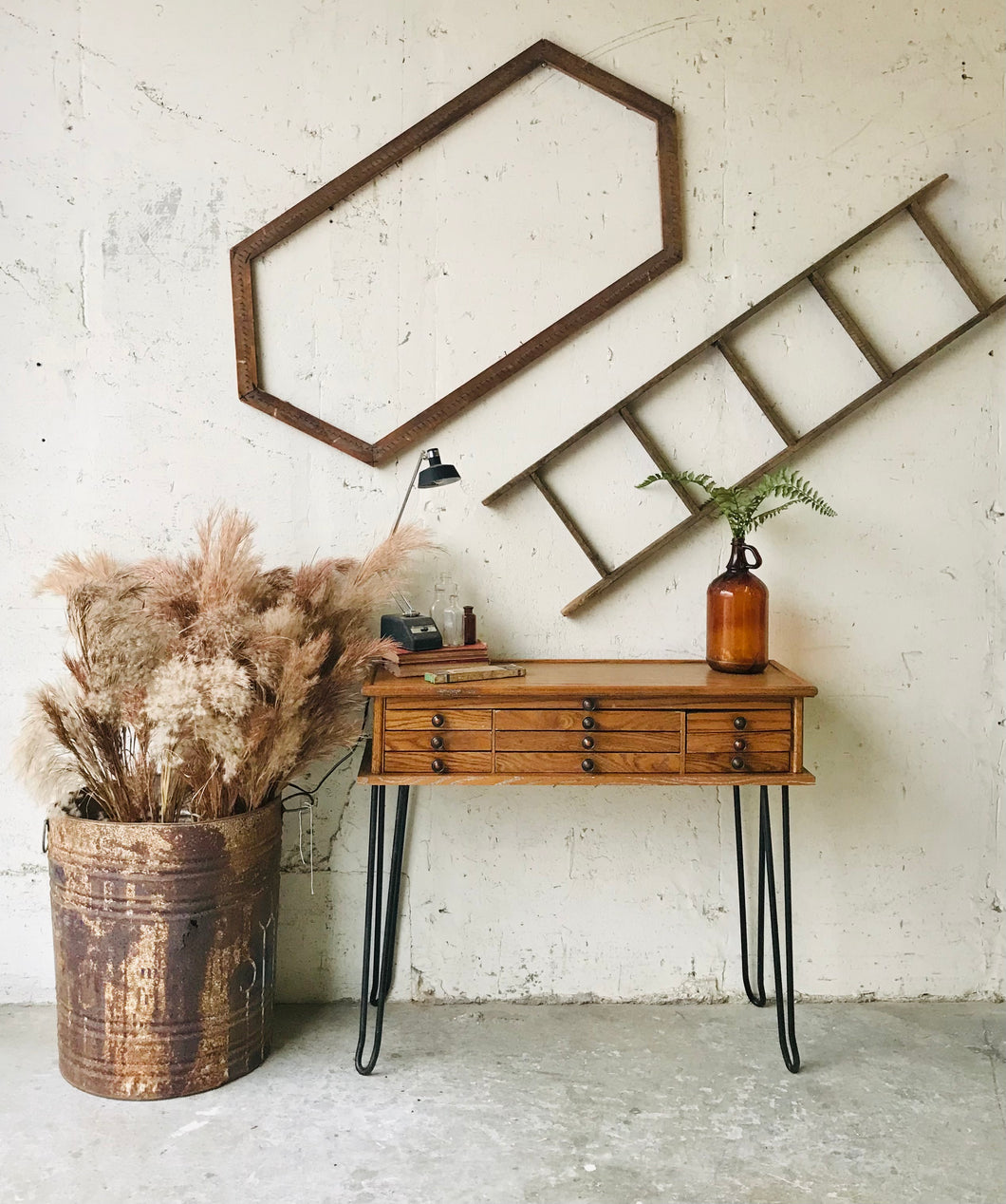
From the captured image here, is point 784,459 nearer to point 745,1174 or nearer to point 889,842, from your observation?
point 889,842

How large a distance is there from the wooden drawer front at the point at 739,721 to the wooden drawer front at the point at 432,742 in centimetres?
47

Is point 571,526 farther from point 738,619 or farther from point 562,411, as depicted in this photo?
point 738,619

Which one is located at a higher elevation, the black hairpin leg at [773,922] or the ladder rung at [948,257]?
the ladder rung at [948,257]

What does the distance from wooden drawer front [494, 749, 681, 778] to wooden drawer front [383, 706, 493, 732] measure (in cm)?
8

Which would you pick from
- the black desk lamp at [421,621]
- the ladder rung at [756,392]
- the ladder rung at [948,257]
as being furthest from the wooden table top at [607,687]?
the ladder rung at [948,257]

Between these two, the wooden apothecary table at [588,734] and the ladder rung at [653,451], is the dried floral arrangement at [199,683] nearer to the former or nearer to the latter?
the wooden apothecary table at [588,734]

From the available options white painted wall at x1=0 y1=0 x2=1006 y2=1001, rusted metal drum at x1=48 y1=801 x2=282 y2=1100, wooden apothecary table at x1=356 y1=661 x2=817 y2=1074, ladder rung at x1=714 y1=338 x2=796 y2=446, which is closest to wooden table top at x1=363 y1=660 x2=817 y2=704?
wooden apothecary table at x1=356 y1=661 x2=817 y2=1074

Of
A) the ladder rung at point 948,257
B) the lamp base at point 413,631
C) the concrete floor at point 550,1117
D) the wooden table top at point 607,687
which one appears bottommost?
the concrete floor at point 550,1117

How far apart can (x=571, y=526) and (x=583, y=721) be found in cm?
64

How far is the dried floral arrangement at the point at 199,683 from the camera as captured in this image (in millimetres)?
2236

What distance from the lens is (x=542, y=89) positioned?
2.72m

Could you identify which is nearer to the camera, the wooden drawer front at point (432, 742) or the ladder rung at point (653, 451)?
the wooden drawer front at point (432, 742)

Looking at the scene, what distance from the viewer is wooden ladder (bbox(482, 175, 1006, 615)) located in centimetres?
270

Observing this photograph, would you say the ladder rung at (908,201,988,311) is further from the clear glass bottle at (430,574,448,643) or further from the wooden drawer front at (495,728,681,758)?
the clear glass bottle at (430,574,448,643)
